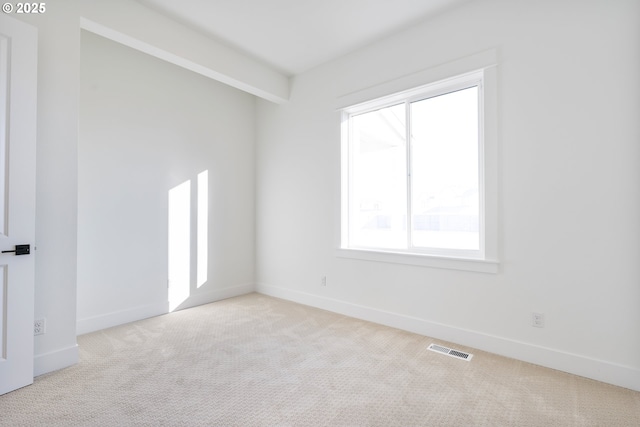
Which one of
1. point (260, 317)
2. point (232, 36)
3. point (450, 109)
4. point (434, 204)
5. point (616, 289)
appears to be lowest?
point (260, 317)

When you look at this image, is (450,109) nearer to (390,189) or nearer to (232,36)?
(390,189)

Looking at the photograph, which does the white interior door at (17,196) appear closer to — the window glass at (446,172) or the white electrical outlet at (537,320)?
the window glass at (446,172)

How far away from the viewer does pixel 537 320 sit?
2377 mm

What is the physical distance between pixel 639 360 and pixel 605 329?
0.75 ft

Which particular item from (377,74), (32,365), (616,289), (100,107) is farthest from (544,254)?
(100,107)

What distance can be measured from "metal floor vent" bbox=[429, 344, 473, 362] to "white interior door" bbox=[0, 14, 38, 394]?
9.70 ft

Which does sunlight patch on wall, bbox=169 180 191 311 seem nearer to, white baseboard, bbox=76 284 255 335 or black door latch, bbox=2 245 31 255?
white baseboard, bbox=76 284 255 335

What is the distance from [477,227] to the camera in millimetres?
2775

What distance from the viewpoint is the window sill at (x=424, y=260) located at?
2613 mm

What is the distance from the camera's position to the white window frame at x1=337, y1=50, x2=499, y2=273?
2.58m

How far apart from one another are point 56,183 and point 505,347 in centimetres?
367

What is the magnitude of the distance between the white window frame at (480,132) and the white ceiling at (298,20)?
525mm

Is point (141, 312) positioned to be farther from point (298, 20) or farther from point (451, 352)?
point (298, 20)

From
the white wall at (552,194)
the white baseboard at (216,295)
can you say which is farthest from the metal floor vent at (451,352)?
the white baseboard at (216,295)
